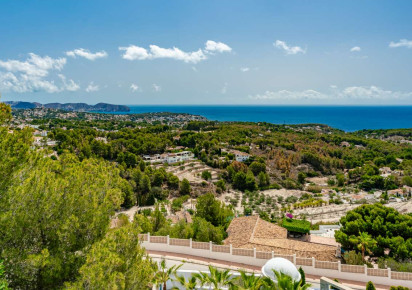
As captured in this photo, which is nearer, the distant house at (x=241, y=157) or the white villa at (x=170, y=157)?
the white villa at (x=170, y=157)

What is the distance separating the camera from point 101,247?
6047mm

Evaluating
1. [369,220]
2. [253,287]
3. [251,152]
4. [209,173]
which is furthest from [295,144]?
[253,287]

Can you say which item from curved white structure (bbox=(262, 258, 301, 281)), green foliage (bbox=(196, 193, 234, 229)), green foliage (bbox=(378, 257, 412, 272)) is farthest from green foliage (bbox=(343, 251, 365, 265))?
green foliage (bbox=(196, 193, 234, 229))

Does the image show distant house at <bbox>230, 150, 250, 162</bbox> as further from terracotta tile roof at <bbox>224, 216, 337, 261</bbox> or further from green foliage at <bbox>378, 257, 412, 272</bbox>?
green foliage at <bbox>378, 257, 412, 272</bbox>

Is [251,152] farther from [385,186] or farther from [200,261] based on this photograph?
[200,261]

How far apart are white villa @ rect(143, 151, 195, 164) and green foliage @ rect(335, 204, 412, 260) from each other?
124 ft

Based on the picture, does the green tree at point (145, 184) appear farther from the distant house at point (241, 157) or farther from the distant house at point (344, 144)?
the distant house at point (344, 144)

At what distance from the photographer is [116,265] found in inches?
237

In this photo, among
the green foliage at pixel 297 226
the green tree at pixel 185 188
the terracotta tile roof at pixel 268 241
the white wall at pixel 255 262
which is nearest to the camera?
the white wall at pixel 255 262

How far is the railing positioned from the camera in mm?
11375

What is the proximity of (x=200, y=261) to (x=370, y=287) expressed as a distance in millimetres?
7028

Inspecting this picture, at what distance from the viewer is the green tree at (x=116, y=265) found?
17.5 feet

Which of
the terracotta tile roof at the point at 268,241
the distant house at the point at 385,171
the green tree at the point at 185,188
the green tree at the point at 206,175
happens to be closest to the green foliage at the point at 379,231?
the terracotta tile roof at the point at 268,241

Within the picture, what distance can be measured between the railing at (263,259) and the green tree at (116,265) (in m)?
4.81
